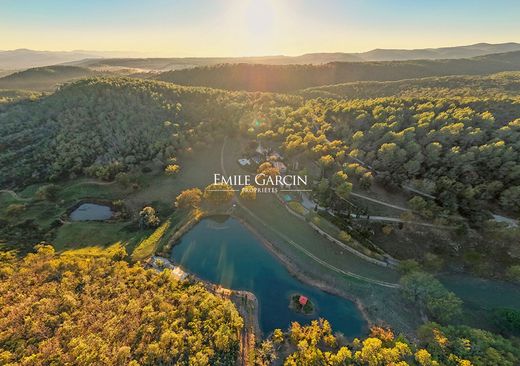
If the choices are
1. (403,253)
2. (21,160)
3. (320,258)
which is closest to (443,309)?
(403,253)

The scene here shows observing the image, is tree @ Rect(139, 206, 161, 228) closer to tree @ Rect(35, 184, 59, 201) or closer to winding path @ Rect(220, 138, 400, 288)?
winding path @ Rect(220, 138, 400, 288)

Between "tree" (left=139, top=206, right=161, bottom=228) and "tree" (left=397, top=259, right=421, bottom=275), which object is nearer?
"tree" (left=397, top=259, right=421, bottom=275)

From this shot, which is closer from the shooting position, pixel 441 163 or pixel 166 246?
pixel 166 246

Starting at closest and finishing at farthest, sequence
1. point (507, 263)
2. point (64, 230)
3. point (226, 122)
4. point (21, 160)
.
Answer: point (507, 263), point (64, 230), point (21, 160), point (226, 122)

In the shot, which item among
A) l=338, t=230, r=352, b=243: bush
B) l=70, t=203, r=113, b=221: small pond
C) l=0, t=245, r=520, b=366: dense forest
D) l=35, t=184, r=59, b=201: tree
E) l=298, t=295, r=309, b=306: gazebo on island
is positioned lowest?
l=298, t=295, r=309, b=306: gazebo on island

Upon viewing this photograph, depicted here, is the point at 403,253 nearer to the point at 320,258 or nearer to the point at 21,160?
the point at 320,258

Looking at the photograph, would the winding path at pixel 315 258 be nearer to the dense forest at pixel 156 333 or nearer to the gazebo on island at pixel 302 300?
the gazebo on island at pixel 302 300

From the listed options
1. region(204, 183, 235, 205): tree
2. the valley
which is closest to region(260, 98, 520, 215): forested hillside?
the valley
